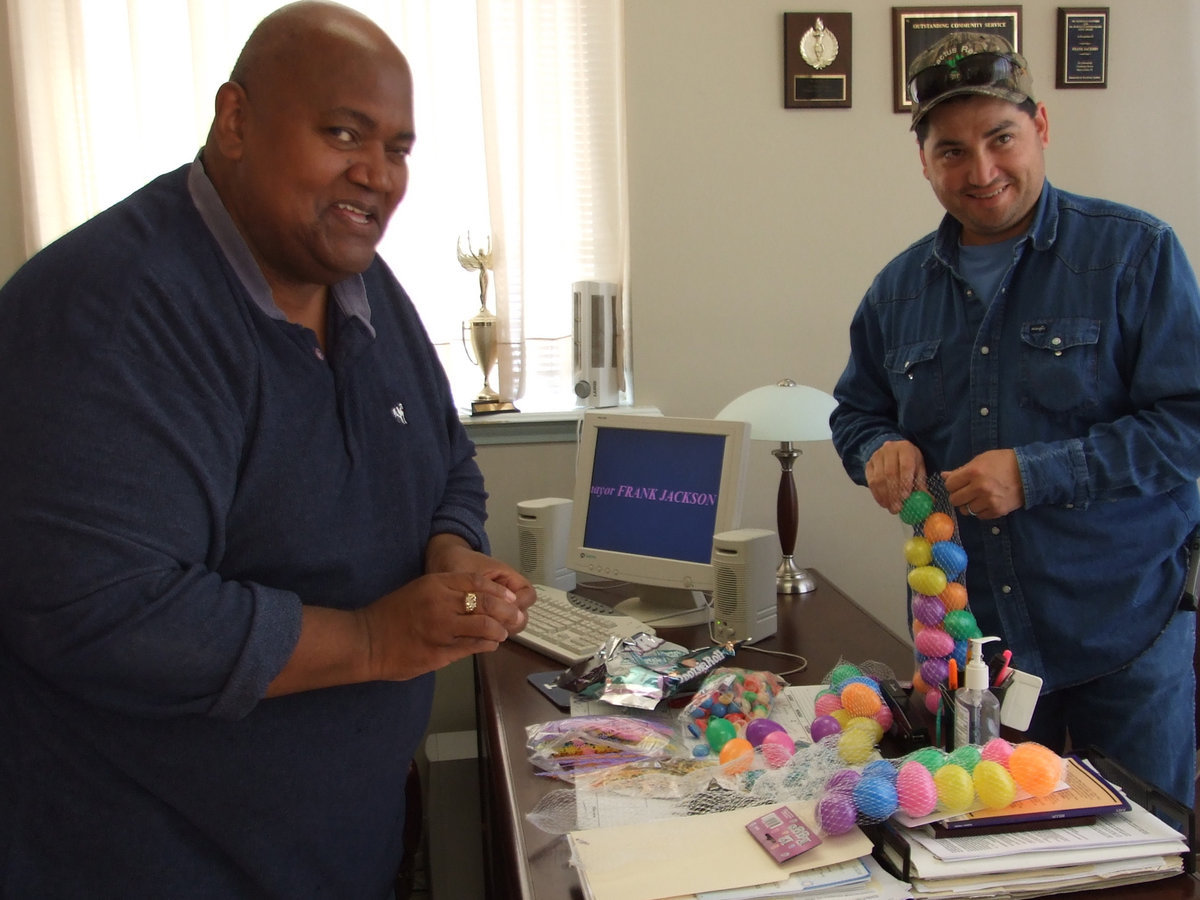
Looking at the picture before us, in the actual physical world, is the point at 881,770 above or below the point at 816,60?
below

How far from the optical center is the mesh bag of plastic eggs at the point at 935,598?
4.09 ft

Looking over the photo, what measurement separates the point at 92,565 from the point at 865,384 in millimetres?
1313

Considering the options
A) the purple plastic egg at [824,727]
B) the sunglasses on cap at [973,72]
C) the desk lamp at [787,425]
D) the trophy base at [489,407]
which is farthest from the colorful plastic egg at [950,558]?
Result: the trophy base at [489,407]

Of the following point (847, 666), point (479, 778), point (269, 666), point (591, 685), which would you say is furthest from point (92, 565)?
point (479, 778)

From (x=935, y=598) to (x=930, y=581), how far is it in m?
0.03

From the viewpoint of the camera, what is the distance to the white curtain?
2.54m

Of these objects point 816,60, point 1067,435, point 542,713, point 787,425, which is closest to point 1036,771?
point 1067,435

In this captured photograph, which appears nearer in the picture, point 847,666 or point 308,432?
point 308,432

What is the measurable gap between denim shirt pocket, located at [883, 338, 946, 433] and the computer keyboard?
0.63 m

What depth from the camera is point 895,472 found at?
1395mm

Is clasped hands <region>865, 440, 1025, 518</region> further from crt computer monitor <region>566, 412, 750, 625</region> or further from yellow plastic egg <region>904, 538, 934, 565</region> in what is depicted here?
crt computer monitor <region>566, 412, 750, 625</region>

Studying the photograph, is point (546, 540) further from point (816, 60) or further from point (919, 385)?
point (816, 60)

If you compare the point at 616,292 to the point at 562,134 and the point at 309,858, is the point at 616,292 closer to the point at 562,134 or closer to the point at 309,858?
the point at 562,134

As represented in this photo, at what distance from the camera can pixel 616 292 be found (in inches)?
107
